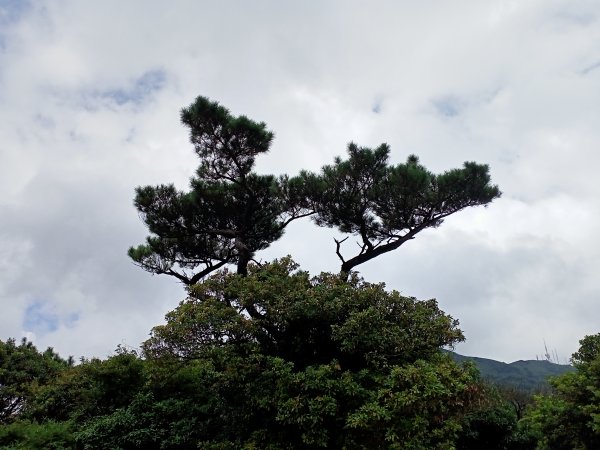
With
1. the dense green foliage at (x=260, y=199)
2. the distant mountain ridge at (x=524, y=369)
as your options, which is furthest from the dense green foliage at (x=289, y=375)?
the distant mountain ridge at (x=524, y=369)

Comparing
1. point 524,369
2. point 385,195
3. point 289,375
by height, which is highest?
point 524,369

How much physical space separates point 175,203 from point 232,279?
5.12 meters

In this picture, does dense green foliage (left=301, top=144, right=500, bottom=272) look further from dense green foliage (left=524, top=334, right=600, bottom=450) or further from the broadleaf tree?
dense green foliage (left=524, top=334, right=600, bottom=450)

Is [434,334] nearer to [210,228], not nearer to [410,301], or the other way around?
[410,301]

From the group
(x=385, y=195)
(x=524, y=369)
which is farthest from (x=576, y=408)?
(x=524, y=369)

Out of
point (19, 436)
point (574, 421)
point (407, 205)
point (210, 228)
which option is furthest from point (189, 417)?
point (574, 421)

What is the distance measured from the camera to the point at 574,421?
11.3 metres

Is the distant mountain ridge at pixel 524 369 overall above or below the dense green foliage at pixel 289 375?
above

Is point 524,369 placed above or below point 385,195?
above

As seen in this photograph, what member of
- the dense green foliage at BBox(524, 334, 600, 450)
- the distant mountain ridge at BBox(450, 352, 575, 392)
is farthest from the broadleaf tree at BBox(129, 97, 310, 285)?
the distant mountain ridge at BBox(450, 352, 575, 392)

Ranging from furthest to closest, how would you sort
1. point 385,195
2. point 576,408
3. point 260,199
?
point 260,199 < point 385,195 < point 576,408

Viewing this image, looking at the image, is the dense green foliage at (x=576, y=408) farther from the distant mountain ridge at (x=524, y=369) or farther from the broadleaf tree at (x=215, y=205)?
the distant mountain ridge at (x=524, y=369)

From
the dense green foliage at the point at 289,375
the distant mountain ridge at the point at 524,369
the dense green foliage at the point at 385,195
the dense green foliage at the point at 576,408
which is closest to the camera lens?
the dense green foliage at the point at 289,375

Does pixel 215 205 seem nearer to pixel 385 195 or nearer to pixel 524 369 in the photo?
pixel 385 195
